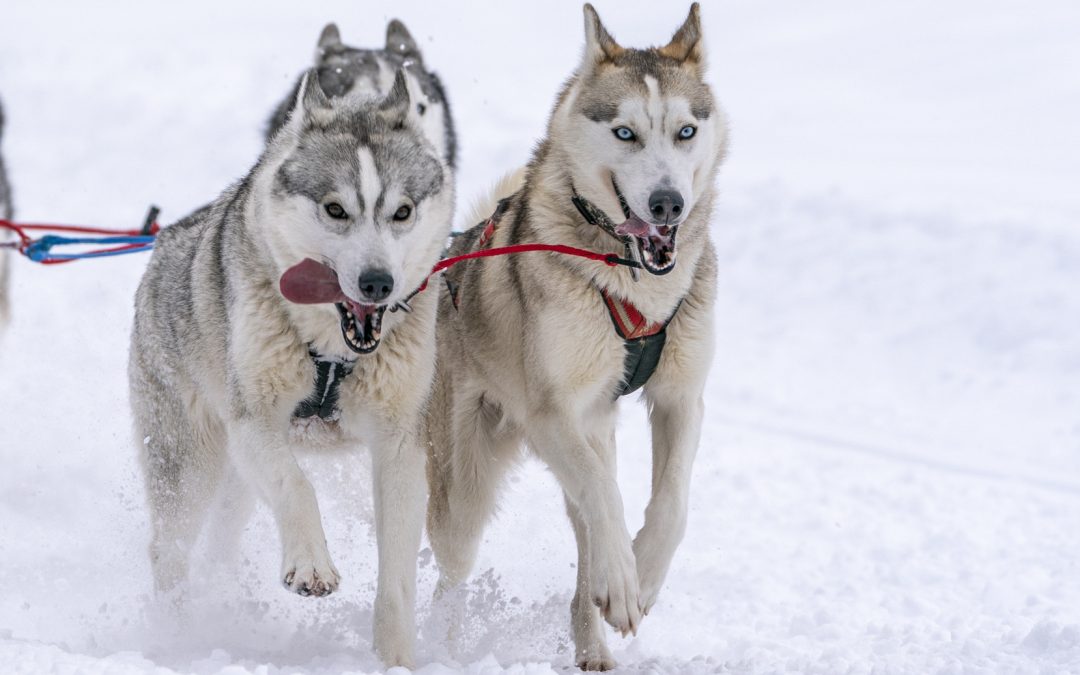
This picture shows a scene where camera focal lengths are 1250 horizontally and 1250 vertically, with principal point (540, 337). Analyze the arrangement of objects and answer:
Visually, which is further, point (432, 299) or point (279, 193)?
point (432, 299)

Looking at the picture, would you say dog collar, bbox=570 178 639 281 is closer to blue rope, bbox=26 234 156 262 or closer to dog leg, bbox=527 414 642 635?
dog leg, bbox=527 414 642 635

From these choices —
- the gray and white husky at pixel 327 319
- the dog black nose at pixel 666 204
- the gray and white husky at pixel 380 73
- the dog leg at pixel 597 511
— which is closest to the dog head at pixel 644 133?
the dog black nose at pixel 666 204

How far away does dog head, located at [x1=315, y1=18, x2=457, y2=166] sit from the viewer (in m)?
6.03

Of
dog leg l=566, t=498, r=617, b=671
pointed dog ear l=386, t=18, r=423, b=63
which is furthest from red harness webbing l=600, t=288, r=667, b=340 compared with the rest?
pointed dog ear l=386, t=18, r=423, b=63

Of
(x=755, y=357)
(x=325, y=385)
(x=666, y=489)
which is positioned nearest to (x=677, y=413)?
(x=666, y=489)

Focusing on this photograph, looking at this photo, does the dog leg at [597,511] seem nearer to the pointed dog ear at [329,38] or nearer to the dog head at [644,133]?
the dog head at [644,133]

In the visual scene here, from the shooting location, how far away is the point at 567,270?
3.45 meters

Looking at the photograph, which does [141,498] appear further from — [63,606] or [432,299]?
[432,299]

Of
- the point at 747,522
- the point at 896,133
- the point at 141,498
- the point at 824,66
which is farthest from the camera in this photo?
the point at 824,66

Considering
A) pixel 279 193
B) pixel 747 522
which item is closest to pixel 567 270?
pixel 279 193

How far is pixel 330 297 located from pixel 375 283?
0.24 meters

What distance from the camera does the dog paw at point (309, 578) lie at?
283 cm

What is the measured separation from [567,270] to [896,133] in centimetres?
1070

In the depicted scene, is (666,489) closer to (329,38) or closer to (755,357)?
(329,38)
